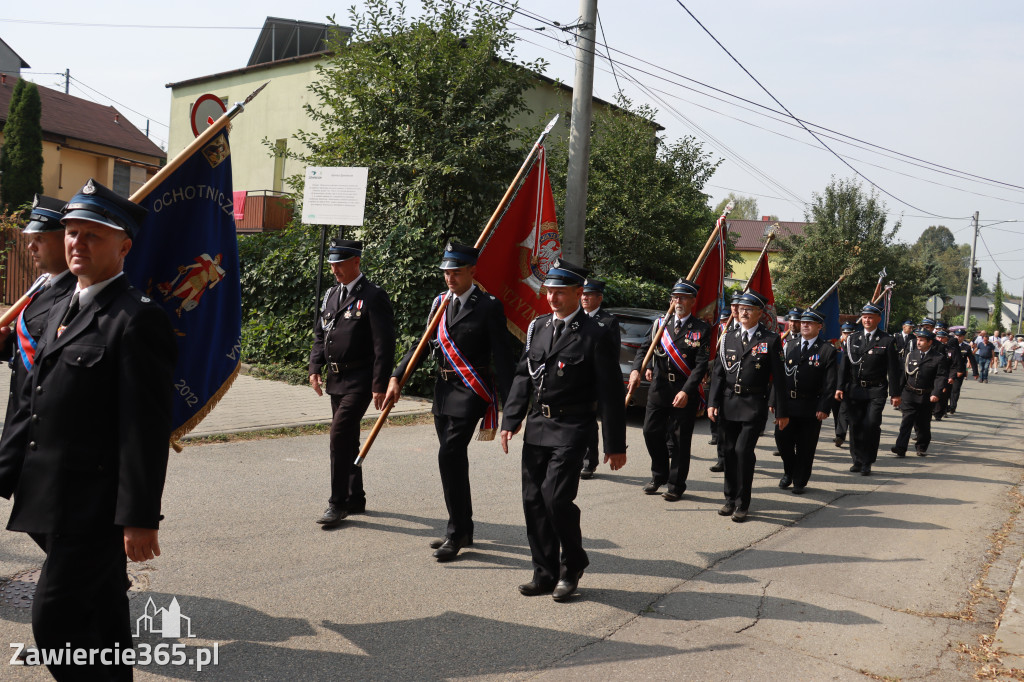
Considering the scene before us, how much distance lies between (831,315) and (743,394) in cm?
756

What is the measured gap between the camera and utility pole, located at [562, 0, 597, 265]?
12.0m

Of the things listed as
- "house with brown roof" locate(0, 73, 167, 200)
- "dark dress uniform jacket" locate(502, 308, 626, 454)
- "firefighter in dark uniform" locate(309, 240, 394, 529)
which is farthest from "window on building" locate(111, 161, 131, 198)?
"dark dress uniform jacket" locate(502, 308, 626, 454)

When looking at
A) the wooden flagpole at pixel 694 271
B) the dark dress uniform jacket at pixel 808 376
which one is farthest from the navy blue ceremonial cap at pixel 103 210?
the dark dress uniform jacket at pixel 808 376

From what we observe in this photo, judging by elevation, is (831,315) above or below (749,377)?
above

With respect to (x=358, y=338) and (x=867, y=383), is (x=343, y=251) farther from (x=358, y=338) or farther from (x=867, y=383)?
(x=867, y=383)

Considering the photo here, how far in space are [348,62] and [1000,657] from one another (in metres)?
12.8

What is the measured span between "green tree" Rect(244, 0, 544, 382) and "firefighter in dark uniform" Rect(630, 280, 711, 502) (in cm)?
555

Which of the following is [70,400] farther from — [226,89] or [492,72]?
[226,89]

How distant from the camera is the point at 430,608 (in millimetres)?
4562

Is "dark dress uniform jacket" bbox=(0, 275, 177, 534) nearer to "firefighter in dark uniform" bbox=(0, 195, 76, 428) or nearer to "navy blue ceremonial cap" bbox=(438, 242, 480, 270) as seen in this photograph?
"firefighter in dark uniform" bbox=(0, 195, 76, 428)

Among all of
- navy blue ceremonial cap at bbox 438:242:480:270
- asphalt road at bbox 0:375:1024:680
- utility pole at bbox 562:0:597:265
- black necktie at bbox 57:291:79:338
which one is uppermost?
utility pole at bbox 562:0:597:265

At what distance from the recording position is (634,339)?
12039mm

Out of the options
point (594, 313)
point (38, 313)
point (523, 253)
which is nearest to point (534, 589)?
point (594, 313)

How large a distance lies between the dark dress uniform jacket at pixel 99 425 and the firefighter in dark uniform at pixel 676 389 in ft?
18.5
